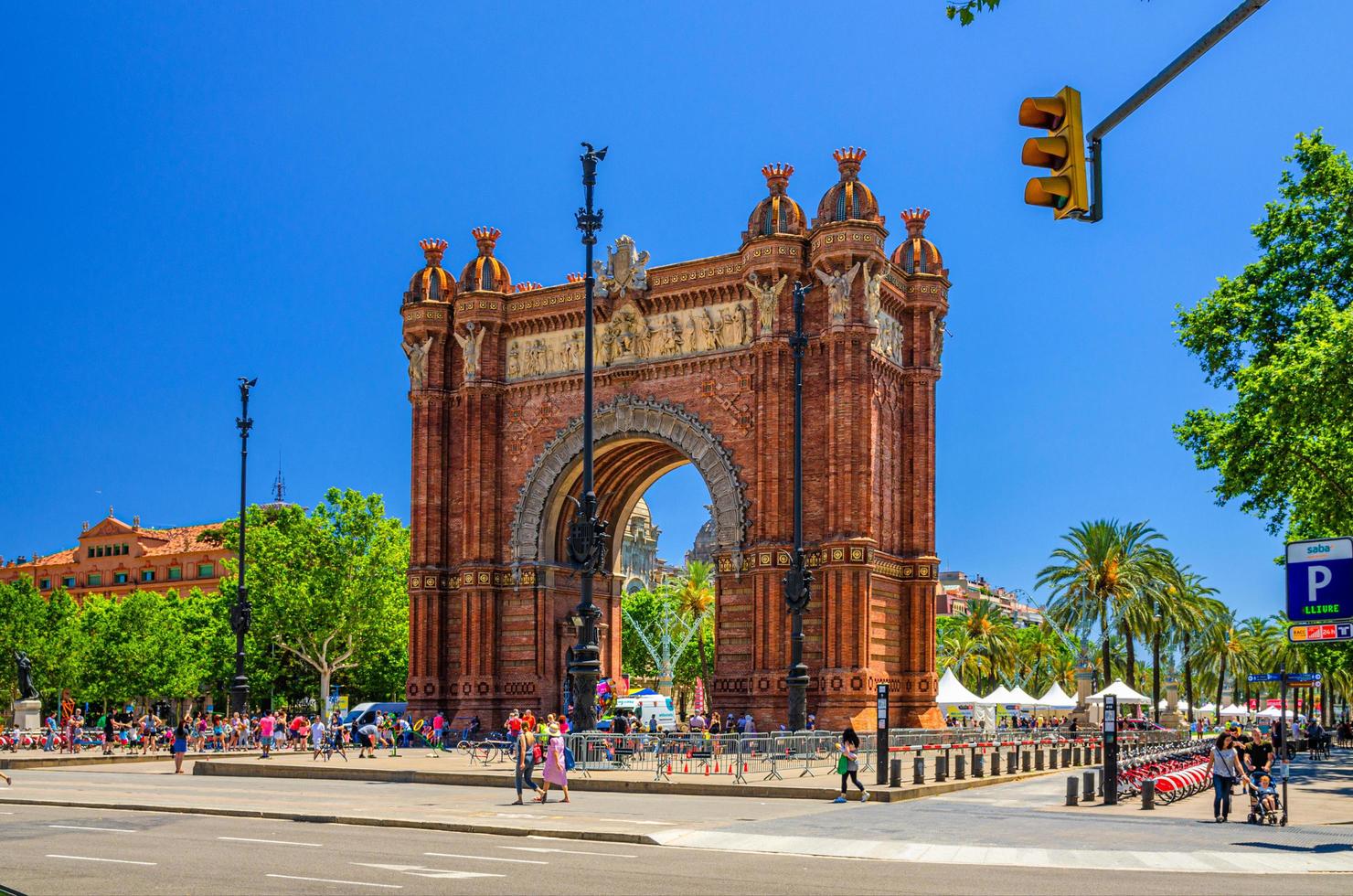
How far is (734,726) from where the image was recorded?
4731 centimetres

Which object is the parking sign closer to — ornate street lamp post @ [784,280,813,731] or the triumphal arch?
ornate street lamp post @ [784,280,813,731]

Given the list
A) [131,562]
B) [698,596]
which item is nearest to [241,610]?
[698,596]

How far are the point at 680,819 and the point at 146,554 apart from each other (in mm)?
119762

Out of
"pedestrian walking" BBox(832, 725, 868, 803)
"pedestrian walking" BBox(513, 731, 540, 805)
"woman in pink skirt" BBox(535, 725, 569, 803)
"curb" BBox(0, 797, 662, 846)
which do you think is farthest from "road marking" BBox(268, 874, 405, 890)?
"pedestrian walking" BBox(832, 725, 868, 803)

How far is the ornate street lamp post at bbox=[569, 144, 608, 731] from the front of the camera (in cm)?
3209

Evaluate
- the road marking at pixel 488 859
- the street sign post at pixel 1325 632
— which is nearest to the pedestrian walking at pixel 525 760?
the road marking at pixel 488 859

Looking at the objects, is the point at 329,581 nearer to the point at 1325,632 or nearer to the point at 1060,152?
the point at 1325,632

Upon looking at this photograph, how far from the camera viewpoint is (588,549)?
3212 centimetres

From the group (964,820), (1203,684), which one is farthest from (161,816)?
(1203,684)

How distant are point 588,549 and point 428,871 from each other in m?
15.7

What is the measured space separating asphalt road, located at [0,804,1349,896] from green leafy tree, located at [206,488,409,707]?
49404mm

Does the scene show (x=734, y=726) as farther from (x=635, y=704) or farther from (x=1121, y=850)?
(x=1121, y=850)

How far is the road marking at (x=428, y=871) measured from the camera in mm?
16328

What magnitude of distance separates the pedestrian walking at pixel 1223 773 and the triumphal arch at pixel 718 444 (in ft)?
68.8
